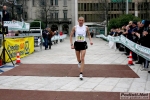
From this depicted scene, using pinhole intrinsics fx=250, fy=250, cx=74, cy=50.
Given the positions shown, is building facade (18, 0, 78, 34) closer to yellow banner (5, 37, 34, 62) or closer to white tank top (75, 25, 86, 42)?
yellow banner (5, 37, 34, 62)

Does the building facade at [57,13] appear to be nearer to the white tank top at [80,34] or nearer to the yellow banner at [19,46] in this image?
the yellow banner at [19,46]

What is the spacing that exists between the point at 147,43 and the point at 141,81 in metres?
2.18

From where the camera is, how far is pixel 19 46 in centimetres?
1384

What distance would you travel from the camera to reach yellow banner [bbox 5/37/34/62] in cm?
1232

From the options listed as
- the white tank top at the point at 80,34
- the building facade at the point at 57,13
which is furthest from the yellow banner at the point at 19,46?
the building facade at the point at 57,13

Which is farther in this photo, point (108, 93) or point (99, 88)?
point (99, 88)

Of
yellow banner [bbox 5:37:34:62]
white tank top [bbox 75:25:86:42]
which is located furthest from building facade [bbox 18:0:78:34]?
white tank top [bbox 75:25:86:42]

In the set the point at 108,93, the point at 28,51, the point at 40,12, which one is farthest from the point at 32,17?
the point at 108,93

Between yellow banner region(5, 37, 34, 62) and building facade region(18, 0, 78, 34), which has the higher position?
building facade region(18, 0, 78, 34)

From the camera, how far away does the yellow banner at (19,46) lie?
12.3m

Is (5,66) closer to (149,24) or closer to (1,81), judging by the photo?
(1,81)

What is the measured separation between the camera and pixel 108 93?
6438 millimetres

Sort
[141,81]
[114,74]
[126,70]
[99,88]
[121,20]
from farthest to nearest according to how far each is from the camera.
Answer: [121,20], [126,70], [114,74], [141,81], [99,88]

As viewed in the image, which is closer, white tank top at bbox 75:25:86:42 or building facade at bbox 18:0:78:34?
white tank top at bbox 75:25:86:42
